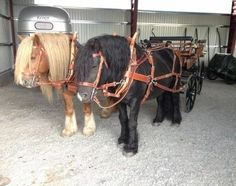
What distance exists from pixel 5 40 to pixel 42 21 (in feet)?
9.47

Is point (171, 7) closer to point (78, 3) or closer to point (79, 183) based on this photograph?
point (78, 3)

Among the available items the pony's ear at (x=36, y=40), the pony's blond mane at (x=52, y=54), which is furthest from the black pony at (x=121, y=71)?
the pony's ear at (x=36, y=40)

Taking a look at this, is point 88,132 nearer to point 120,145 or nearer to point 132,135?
point 120,145

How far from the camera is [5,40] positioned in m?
6.95

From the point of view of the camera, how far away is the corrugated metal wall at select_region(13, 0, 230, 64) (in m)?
7.89

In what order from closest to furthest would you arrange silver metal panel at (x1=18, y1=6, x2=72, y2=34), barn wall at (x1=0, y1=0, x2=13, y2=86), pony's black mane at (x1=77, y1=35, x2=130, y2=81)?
pony's black mane at (x1=77, y1=35, x2=130, y2=81), silver metal panel at (x1=18, y1=6, x2=72, y2=34), barn wall at (x1=0, y1=0, x2=13, y2=86)

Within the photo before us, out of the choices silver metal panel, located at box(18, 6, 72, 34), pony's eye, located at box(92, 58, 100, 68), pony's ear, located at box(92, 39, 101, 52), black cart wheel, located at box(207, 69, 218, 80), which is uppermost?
silver metal panel, located at box(18, 6, 72, 34)

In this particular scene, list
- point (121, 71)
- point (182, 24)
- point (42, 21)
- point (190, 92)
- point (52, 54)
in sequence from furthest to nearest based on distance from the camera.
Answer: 1. point (182, 24)
2. point (42, 21)
3. point (190, 92)
4. point (52, 54)
5. point (121, 71)

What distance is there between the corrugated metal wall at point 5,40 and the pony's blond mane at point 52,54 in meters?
4.40

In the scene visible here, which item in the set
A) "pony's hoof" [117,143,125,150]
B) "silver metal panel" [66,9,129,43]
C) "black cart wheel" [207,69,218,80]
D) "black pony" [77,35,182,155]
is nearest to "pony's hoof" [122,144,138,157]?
"black pony" [77,35,182,155]

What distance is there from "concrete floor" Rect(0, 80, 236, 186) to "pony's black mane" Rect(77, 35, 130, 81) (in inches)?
33.3

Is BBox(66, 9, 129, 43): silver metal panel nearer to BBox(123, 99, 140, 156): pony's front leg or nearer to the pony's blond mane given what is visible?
the pony's blond mane

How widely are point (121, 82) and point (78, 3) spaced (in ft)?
20.0

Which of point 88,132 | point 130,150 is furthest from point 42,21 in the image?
point 130,150
